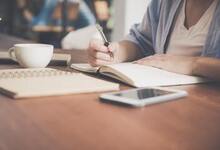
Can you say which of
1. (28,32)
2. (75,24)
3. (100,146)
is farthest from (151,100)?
(28,32)

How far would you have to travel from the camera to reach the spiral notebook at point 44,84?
760 millimetres

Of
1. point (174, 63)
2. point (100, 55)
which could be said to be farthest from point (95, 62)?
point (174, 63)

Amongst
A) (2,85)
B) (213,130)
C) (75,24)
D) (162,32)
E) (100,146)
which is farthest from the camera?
(75,24)

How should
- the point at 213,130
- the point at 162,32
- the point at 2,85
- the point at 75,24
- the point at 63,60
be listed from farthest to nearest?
the point at 75,24
the point at 162,32
the point at 63,60
the point at 2,85
the point at 213,130

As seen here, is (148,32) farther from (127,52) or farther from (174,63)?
(174,63)

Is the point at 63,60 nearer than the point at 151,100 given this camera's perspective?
No

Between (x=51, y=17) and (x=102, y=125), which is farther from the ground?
(x=102, y=125)

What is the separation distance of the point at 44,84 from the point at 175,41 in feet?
2.23

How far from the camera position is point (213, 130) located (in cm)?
60

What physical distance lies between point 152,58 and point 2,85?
A: 0.48 metres

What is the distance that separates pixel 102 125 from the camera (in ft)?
1.94

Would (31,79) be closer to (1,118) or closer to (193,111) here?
(1,118)

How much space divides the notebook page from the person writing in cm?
5

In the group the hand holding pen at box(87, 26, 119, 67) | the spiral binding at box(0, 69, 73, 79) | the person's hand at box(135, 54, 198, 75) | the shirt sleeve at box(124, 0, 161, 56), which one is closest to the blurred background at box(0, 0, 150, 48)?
the shirt sleeve at box(124, 0, 161, 56)
